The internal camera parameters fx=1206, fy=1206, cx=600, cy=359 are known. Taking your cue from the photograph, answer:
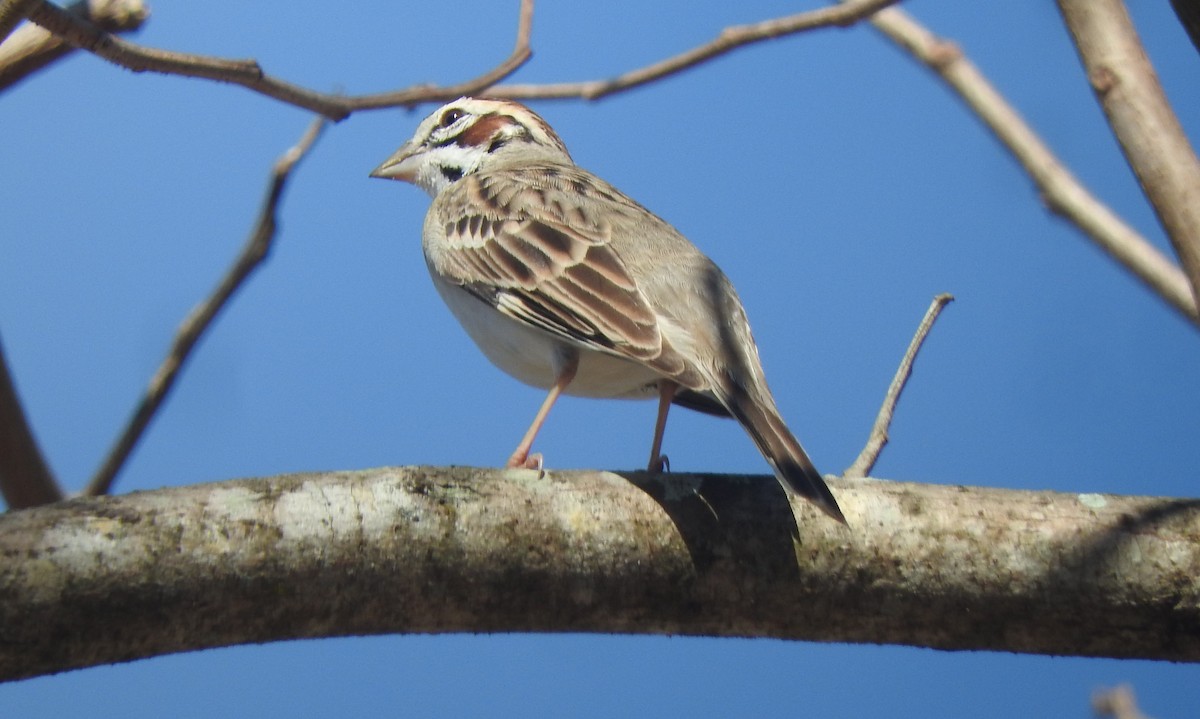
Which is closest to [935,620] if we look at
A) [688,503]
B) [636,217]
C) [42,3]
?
[688,503]

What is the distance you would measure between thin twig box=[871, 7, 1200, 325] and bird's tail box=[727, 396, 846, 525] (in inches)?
55.1

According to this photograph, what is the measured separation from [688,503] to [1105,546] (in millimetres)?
1303

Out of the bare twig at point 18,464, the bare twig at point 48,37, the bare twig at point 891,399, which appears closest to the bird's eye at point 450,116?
the bare twig at point 48,37

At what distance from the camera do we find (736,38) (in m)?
4.70

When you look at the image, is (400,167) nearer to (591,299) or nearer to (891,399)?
(591,299)

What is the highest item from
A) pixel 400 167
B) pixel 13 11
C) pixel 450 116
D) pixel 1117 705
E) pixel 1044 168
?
pixel 13 11

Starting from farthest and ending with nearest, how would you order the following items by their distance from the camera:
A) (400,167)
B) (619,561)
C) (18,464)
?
(400,167), (18,464), (619,561)

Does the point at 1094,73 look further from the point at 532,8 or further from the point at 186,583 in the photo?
the point at 186,583

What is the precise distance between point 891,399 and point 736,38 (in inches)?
61.3

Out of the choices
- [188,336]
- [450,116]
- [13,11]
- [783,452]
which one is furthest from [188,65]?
[450,116]

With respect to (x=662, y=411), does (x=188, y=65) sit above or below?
above

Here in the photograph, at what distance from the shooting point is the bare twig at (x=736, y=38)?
4543mm

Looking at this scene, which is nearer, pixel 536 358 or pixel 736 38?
pixel 736 38

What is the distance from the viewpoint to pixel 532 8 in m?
5.34
